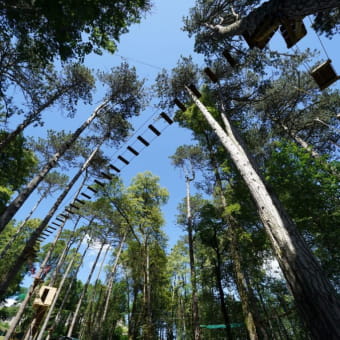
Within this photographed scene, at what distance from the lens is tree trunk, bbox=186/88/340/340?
5.86 ft

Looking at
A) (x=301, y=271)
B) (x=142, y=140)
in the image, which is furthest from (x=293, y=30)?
(x=142, y=140)

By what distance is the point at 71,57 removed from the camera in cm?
568

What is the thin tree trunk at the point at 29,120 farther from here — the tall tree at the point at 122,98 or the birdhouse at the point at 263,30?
the birdhouse at the point at 263,30

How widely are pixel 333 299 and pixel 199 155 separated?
10.7 meters

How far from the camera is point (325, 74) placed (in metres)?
3.52

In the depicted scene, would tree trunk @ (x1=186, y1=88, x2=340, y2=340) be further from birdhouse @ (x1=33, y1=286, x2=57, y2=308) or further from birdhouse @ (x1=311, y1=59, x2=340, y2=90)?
birdhouse @ (x1=33, y1=286, x2=57, y2=308)

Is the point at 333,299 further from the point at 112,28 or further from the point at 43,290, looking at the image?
the point at 112,28

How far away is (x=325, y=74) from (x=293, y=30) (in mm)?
1118

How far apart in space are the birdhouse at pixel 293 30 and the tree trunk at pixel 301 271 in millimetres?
2793

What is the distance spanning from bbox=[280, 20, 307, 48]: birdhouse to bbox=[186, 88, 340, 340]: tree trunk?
279 cm

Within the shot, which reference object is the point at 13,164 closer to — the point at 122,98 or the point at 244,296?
the point at 122,98

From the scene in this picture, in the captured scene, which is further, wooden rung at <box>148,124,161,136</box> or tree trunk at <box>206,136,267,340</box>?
wooden rung at <box>148,124,161,136</box>

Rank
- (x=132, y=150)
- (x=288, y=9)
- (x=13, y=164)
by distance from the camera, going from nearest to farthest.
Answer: (x=288, y=9) → (x=132, y=150) → (x=13, y=164)

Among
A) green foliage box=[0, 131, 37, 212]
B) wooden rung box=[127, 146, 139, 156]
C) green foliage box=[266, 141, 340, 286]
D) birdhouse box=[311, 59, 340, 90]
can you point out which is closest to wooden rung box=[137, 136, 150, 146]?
wooden rung box=[127, 146, 139, 156]
